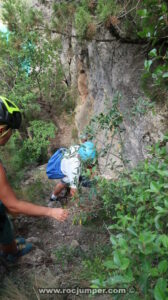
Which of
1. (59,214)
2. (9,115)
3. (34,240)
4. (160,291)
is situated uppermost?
(9,115)

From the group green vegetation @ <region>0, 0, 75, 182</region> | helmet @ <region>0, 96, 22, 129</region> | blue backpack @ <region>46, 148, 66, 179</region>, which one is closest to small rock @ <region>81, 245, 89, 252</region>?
blue backpack @ <region>46, 148, 66, 179</region>

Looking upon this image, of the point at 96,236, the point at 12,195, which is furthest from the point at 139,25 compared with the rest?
the point at 96,236

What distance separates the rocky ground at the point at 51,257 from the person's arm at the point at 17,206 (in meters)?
0.25

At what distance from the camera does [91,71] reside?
600 centimetres

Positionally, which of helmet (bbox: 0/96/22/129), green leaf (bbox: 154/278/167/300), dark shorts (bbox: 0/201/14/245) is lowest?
dark shorts (bbox: 0/201/14/245)

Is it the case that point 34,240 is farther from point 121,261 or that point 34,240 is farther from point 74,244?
point 121,261

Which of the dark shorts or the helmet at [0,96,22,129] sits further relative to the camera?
the dark shorts

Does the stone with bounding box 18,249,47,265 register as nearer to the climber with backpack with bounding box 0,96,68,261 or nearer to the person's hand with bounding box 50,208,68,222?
the climber with backpack with bounding box 0,96,68,261

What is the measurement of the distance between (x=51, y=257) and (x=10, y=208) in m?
1.40

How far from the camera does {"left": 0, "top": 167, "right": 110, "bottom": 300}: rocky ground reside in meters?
2.41

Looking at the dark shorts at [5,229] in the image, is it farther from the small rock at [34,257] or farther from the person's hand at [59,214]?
the person's hand at [59,214]

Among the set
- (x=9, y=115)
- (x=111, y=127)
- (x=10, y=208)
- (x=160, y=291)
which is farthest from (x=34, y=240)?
(x=160, y=291)

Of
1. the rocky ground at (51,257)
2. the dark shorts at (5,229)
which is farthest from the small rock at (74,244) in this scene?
the dark shorts at (5,229)

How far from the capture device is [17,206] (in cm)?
202
